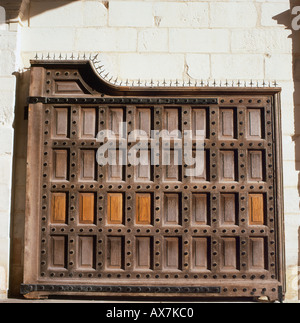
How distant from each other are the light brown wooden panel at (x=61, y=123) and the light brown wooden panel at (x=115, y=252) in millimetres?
934

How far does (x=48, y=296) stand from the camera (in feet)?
9.34

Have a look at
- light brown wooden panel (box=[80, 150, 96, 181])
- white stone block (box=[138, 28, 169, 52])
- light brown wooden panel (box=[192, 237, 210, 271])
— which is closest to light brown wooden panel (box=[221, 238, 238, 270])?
light brown wooden panel (box=[192, 237, 210, 271])

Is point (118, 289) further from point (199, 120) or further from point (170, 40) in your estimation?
point (170, 40)

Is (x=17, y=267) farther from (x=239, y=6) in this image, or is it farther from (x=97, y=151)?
(x=239, y=6)

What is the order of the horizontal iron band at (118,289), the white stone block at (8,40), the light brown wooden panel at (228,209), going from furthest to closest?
the white stone block at (8,40) < the light brown wooden panel at (228,209) < the horizontal iron band at (118,289)

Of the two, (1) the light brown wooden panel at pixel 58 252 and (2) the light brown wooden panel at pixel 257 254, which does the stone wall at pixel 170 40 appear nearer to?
(1) the light brown wooden panel at pixel 58 252

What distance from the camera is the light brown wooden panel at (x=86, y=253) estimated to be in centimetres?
287

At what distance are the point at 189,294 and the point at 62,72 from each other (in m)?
2.07

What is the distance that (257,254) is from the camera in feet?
9.39

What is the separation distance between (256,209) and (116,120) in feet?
4.43

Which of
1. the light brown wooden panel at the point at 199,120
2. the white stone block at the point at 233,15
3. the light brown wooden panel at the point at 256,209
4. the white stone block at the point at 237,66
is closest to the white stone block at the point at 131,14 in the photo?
the white stone block at the point at 233,15

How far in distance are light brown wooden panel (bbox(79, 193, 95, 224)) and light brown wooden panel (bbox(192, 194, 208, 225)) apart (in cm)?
82
